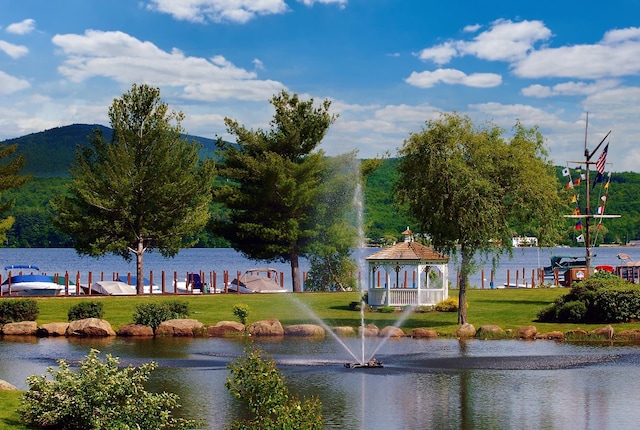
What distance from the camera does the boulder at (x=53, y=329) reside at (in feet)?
137

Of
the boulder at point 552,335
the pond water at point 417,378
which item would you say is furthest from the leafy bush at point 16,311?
the boulder at point 552,335

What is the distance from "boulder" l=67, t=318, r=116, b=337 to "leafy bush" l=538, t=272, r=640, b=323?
21274 millimetres

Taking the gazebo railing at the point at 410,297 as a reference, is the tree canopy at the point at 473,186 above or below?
above

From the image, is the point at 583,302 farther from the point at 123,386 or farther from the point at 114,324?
the point at 123,386

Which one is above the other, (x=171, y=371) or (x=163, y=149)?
(x=163, y=149)

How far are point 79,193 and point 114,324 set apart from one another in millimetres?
21040

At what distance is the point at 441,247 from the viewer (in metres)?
42.9

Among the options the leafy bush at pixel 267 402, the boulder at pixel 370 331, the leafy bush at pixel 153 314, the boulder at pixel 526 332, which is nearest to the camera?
the leafy bush at pixel 267 402

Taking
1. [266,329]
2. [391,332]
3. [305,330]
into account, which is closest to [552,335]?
[391,332]

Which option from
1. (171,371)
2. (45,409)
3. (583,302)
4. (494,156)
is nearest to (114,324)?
(171,371)

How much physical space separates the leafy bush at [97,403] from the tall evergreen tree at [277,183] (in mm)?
46887

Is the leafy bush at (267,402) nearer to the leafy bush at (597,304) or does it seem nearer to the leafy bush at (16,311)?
the leafy bush at (597,304)

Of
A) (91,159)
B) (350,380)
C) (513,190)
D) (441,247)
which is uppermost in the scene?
(91,159)

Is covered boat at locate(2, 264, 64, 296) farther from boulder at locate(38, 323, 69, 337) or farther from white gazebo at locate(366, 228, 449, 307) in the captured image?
white gazebo at locate(366, 228, 449, 307)
